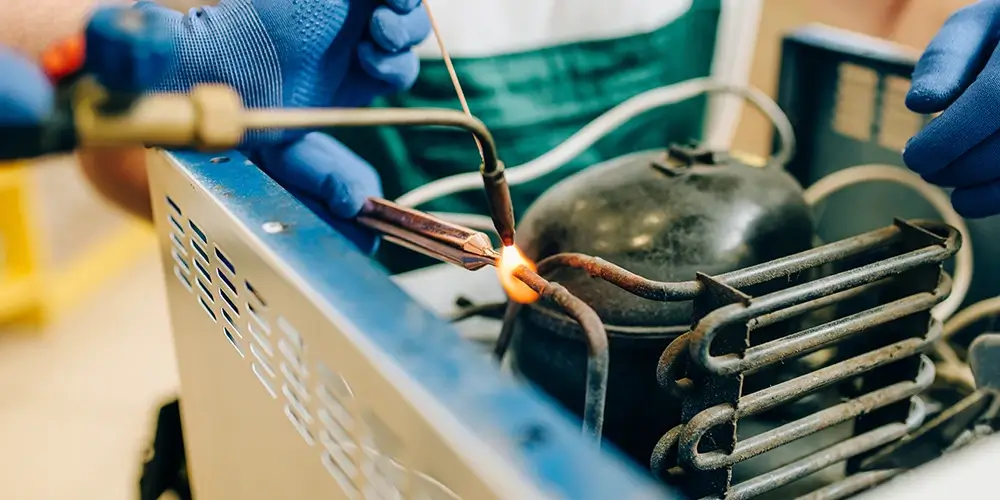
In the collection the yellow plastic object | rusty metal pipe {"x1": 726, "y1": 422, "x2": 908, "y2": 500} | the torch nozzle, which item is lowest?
the yellow plastic object

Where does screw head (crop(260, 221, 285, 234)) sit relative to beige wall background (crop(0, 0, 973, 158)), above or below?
below

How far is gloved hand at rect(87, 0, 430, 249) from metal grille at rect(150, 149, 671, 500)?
0.06 meters

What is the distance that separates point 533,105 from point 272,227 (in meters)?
0.68

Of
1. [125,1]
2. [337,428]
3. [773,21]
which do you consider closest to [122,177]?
[125,1]

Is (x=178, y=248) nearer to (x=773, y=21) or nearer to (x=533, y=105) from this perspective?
(x=533, y=105)

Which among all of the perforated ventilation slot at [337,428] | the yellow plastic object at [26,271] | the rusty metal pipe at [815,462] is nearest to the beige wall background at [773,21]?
the perforated ventilation slot at [337,428]

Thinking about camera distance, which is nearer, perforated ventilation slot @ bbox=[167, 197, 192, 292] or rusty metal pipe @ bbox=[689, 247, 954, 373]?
rusty metal pipe @ bbox=[689, 247, 954, 373]

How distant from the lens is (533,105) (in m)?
1.09

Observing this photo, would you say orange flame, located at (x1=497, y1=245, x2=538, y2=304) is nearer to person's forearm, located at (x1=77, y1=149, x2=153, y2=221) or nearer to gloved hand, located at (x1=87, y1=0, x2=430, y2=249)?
gloved hand, located at (x1=87, y1=0, x2=430, y2=249)

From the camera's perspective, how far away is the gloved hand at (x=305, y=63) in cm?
54

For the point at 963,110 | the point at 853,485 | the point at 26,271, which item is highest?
the point at 963,110

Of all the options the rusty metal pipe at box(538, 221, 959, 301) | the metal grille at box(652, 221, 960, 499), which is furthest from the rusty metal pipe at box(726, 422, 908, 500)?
the rusty metal pipe at box(538, 221, 959, 301)

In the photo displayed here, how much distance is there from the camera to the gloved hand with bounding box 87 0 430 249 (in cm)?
54

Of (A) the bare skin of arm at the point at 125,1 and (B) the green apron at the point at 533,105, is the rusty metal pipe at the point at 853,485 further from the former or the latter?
(B) the green apron at the point at 533,105
